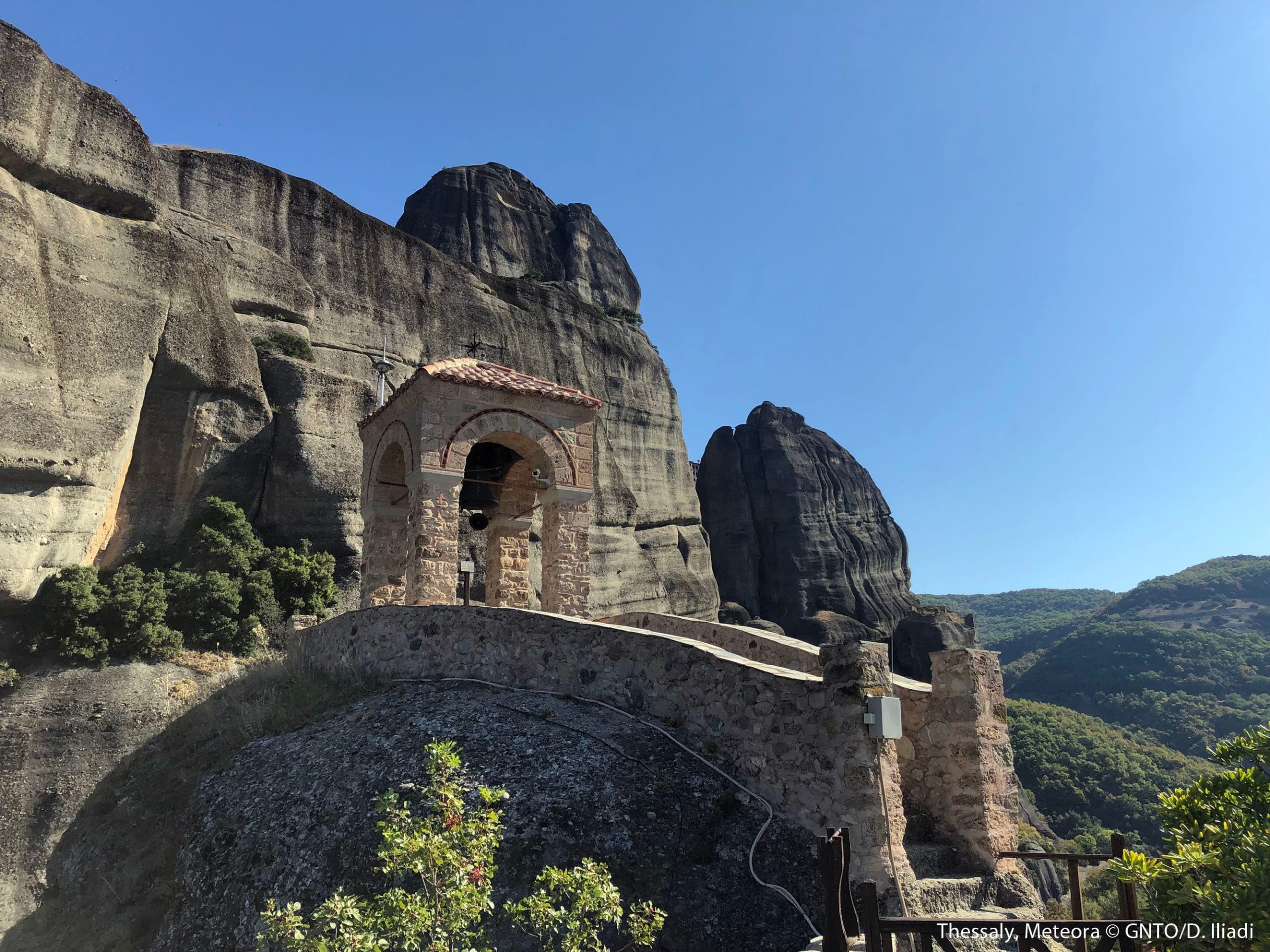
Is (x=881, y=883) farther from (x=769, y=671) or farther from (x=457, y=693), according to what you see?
(x=457, y=693)

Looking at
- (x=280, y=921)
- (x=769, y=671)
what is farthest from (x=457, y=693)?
(x=280, y=921)

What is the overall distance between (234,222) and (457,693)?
76.8ft

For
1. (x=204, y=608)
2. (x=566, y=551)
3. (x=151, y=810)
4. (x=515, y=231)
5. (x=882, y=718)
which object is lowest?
(x=151, y=810)

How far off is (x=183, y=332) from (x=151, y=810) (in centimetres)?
1506

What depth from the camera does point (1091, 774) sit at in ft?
161

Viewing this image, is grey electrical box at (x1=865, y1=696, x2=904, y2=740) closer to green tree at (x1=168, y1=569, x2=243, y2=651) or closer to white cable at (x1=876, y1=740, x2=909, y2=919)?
white cable at (x1=876, y1=740, x2=909, y2=919)

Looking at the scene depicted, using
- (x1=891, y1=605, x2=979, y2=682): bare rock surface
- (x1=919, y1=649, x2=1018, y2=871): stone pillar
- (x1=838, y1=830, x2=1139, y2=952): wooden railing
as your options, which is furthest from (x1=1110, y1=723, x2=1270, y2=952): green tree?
(x1=891, y1=605, x2=979, y2=682): bare rock surface

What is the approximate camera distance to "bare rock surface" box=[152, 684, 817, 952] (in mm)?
6160

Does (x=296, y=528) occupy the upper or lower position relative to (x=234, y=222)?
lower

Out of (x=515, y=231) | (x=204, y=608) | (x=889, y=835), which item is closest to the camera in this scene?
(x=889, y=835)

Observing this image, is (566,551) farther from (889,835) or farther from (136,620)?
(136,620)

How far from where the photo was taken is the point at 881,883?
607 cm

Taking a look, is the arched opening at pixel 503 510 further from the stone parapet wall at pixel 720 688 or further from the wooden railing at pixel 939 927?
the wooden railing at pixel 939 927

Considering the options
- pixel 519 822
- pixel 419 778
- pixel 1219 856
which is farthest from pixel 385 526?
pixel 1219 856
